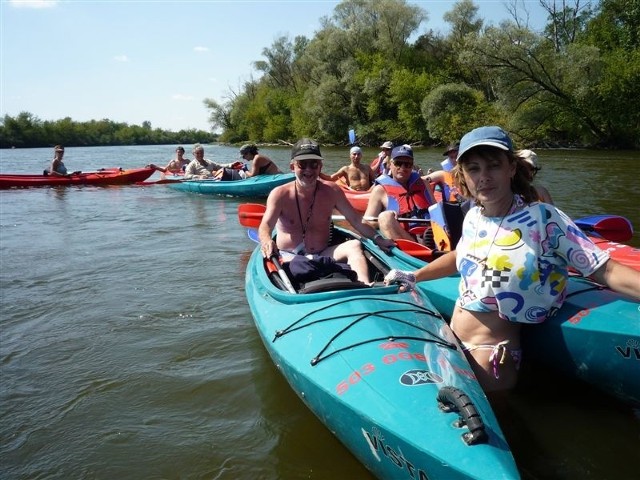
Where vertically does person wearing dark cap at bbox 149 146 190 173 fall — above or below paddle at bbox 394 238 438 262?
above

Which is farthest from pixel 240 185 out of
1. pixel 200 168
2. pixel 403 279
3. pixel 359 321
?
pixel 359 321

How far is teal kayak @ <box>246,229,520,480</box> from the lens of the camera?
1.79 metres

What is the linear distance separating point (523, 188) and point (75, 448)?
2.66 meters

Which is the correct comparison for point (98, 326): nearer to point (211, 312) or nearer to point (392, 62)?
point (211, 312)

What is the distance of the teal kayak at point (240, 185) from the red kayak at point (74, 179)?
278cm

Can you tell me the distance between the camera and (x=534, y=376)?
3203mm

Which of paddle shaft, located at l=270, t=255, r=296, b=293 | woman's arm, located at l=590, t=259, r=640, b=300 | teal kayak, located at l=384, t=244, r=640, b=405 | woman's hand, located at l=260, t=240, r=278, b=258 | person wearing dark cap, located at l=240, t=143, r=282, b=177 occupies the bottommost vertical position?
teal kayak, located at l=384, t=244, r=640, b=405

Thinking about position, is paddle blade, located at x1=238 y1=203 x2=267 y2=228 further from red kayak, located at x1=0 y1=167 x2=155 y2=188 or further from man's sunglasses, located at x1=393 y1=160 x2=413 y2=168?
red kayak, located at x1=0 y1=167 x2=155 y2=188

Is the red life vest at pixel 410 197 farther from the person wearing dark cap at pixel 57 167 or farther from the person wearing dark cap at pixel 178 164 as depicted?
the person wearing dark cap at pixel 57 167

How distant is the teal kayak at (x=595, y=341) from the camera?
103 inches

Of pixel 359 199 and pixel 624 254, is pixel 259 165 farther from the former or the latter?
pixel 624 254

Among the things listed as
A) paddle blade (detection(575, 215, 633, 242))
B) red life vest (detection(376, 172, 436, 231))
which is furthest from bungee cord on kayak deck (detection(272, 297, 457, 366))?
paddle blade (detection(575, 215, 633, 242))

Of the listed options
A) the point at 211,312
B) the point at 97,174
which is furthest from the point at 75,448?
the point at 97,174

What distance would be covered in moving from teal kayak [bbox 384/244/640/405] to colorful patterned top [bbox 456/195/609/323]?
1.21 feet
